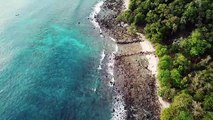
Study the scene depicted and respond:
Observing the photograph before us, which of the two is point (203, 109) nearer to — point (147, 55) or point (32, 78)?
point (147, 55)

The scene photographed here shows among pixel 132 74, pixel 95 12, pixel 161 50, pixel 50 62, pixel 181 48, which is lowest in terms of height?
pixel 132 74

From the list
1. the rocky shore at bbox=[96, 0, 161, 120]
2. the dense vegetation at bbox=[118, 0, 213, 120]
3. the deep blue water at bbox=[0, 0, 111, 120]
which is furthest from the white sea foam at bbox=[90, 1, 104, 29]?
the dense vegetation at bbox=[118, 0, 213, 120]

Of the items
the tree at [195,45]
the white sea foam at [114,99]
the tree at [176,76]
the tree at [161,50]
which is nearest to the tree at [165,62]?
the tree at [161,50]

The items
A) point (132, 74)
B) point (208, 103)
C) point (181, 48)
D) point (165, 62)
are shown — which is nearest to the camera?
point (208, 103)

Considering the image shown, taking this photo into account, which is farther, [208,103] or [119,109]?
[119,109]

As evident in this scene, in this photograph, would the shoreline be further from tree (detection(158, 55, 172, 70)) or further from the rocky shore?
tree (detection(158, 55, 172, 70))

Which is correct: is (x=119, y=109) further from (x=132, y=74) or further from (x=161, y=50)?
(x=161, y=50)

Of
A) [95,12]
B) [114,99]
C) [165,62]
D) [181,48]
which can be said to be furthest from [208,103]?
[95,12]
